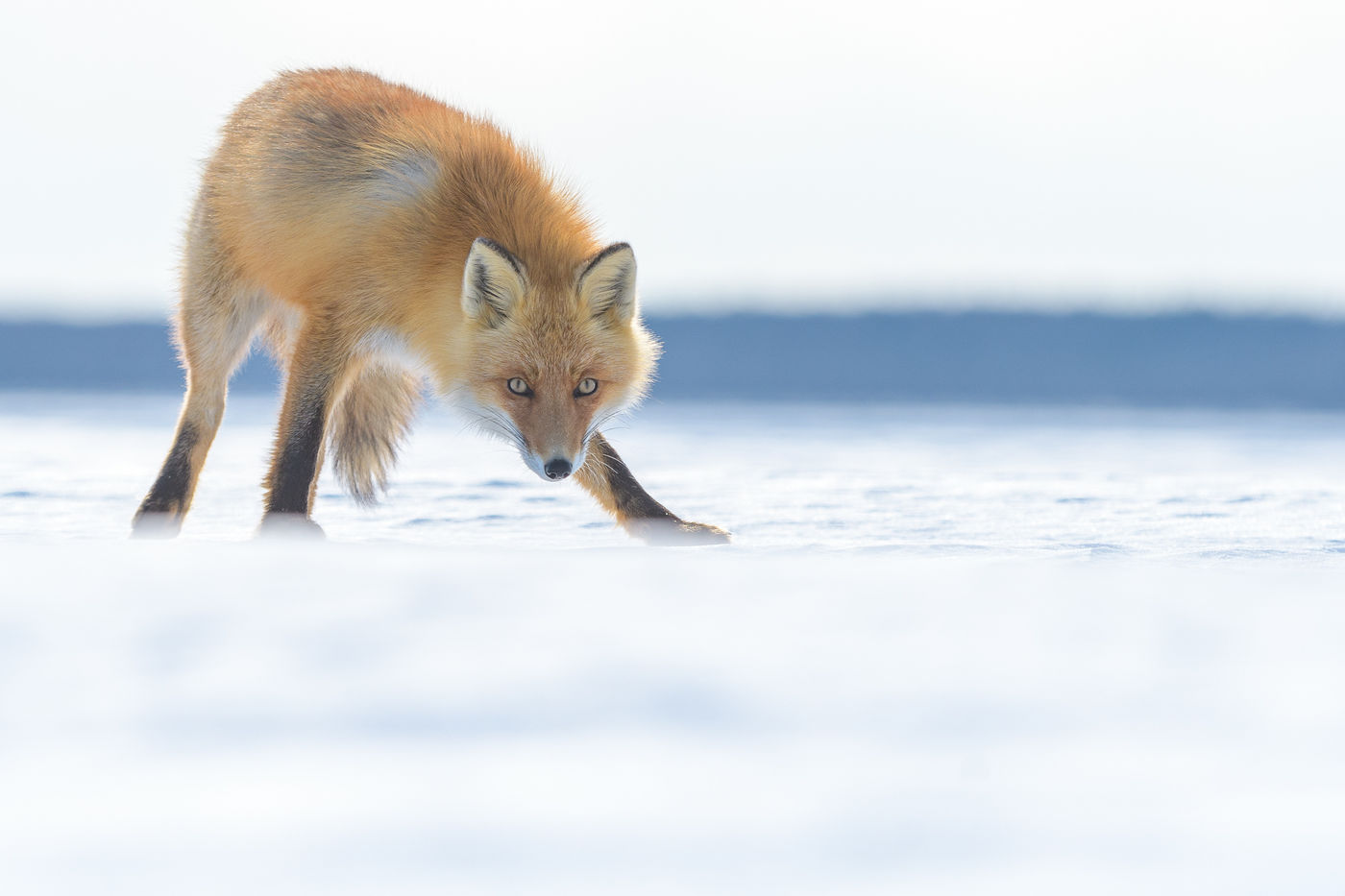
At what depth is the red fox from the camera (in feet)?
13.1

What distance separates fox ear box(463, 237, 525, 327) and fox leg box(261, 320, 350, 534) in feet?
1.57

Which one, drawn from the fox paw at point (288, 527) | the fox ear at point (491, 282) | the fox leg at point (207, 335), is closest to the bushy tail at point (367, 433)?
the fox leg at point (207, 335)

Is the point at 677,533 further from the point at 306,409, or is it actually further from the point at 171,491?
the point at 171,491

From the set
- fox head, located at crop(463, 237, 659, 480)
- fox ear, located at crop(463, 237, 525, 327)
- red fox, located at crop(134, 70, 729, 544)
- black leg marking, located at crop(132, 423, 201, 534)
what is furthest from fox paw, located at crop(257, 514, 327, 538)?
fox ear, located at crop(463, 237, 525, 327)

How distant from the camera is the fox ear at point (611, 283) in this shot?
3.96 metres

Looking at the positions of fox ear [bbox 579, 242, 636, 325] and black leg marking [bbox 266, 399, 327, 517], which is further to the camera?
black leg marking [bbox 266, 399, 327, 517]

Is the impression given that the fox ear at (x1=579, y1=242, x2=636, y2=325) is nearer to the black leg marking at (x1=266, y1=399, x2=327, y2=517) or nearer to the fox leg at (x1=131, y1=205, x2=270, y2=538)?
the black leg marking at (x1=266, y1=399, x2=327, y2=517)

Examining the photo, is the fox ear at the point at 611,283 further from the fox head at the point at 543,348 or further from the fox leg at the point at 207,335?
the fox leg at the point at 207,335

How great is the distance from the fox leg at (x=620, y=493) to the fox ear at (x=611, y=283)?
48 centimetres

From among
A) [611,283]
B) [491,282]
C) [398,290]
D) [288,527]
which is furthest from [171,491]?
[611,283]

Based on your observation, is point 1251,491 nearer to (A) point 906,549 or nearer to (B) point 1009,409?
(A) point 906,549

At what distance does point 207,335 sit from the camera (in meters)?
4.71

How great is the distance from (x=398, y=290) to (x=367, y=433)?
93 cm

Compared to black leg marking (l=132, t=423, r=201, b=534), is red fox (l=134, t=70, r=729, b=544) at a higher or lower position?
higher
